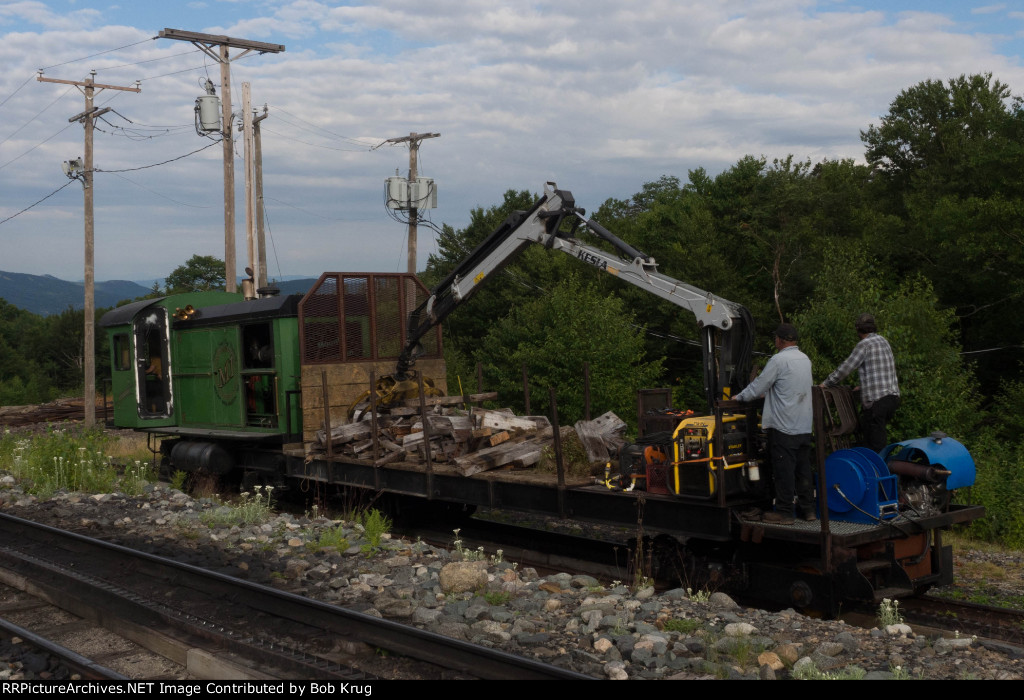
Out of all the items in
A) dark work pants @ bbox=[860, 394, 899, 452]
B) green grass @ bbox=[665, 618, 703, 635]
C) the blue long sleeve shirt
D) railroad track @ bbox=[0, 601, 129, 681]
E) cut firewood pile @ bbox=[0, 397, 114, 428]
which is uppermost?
the blue long sleeve shirt

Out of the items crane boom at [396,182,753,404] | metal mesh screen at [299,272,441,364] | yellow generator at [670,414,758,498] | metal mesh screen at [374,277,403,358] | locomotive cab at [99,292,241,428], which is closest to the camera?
yellow generator at [670,414,758,498]

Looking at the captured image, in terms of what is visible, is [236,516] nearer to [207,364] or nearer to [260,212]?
[207,364]

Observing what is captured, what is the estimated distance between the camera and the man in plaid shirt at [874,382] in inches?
299

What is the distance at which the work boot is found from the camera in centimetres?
707

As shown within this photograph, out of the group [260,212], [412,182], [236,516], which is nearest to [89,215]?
[260,212]

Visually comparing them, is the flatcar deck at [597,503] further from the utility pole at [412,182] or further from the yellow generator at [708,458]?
the utility pole at [412,182]

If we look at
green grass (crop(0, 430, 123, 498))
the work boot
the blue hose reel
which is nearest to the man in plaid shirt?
the blue hose reel

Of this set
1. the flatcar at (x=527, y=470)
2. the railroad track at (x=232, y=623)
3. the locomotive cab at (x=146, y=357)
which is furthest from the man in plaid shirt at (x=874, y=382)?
the locomotive cab at (x=146, y=357)

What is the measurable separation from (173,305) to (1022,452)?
17052 mm

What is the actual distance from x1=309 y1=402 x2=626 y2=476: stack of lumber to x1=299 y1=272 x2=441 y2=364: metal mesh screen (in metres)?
1.26

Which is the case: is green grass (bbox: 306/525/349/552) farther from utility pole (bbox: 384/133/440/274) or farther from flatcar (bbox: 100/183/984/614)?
utility pole (bbox: 384/133/440/274)

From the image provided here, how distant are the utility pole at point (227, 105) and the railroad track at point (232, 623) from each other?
13878 millimetres

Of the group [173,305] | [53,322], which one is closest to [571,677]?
[173,305]

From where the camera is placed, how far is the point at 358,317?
1265cm
